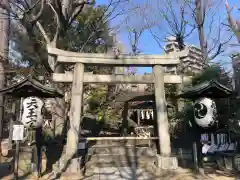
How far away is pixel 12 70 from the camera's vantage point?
12016mm

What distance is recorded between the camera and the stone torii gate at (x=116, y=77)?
28.6ft

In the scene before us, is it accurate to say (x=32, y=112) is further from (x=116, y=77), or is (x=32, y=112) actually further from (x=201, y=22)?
(x=201, y=22)

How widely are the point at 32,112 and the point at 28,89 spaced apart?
77 centimetres

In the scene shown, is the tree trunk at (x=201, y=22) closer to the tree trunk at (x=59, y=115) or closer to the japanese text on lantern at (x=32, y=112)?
the tree trunk at (x=59, y=115)

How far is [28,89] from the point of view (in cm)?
760

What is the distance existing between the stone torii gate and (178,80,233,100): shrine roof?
1.23 metres

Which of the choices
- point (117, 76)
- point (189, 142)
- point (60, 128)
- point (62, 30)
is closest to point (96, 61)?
point (117, 76)

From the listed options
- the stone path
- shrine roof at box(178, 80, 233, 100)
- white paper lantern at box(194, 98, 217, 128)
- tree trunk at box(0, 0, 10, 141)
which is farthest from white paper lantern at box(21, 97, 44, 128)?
white paper lantern at box(194, 98, 217, 128)

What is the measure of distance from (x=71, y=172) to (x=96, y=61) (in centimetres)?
406

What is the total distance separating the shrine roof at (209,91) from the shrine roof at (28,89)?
14.9 ft

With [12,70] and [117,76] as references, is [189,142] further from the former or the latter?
[12,70]

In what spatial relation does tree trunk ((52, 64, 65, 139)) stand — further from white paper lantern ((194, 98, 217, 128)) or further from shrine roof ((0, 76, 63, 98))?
white paper lantern ((194, 98, 217, 128))

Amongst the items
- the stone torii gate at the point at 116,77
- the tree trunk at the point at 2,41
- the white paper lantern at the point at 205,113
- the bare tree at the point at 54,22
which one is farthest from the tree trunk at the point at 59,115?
the white paper lantern at the point at 205,113

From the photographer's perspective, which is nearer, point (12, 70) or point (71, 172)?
point (71, 172)
